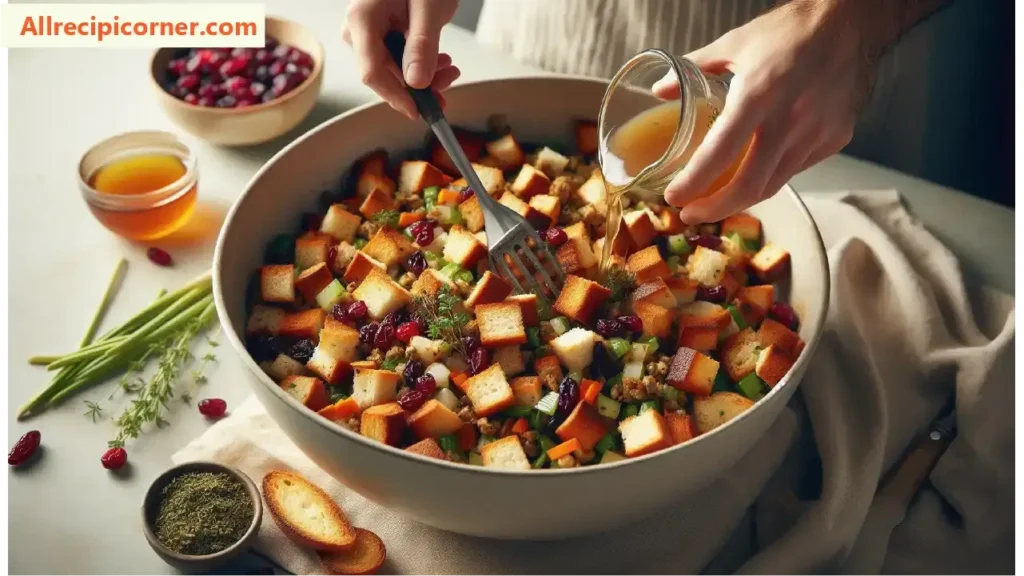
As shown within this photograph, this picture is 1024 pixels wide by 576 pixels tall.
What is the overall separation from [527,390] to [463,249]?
0.40m

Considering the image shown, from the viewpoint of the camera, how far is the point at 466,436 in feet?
6.09

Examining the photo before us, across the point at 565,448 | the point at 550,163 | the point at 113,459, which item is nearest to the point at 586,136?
the point at 550,163

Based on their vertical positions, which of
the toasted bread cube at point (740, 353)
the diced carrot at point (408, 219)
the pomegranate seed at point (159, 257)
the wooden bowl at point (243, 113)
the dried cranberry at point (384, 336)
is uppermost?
the toasted bread cube at point (740, 353)

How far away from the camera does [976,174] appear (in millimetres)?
3514

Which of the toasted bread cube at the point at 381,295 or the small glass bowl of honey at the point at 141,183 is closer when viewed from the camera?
the toasted bread cube at the point at 381,295

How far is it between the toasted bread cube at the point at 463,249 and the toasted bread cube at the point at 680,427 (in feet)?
1.80

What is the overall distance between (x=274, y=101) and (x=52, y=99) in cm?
85

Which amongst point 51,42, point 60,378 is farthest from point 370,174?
point 51,42

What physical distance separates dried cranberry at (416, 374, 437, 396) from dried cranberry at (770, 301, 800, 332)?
749mm

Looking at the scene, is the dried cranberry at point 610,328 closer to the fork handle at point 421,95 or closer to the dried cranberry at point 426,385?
the dried cranberry at point 426,385

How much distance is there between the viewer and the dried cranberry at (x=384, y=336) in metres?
1.98

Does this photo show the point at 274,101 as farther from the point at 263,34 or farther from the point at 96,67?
the point at 96,67

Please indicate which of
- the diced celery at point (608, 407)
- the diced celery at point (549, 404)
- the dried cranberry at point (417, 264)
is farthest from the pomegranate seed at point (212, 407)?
the diced celery at point (608, 407)

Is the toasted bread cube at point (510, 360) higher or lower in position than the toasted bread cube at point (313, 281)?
higher
